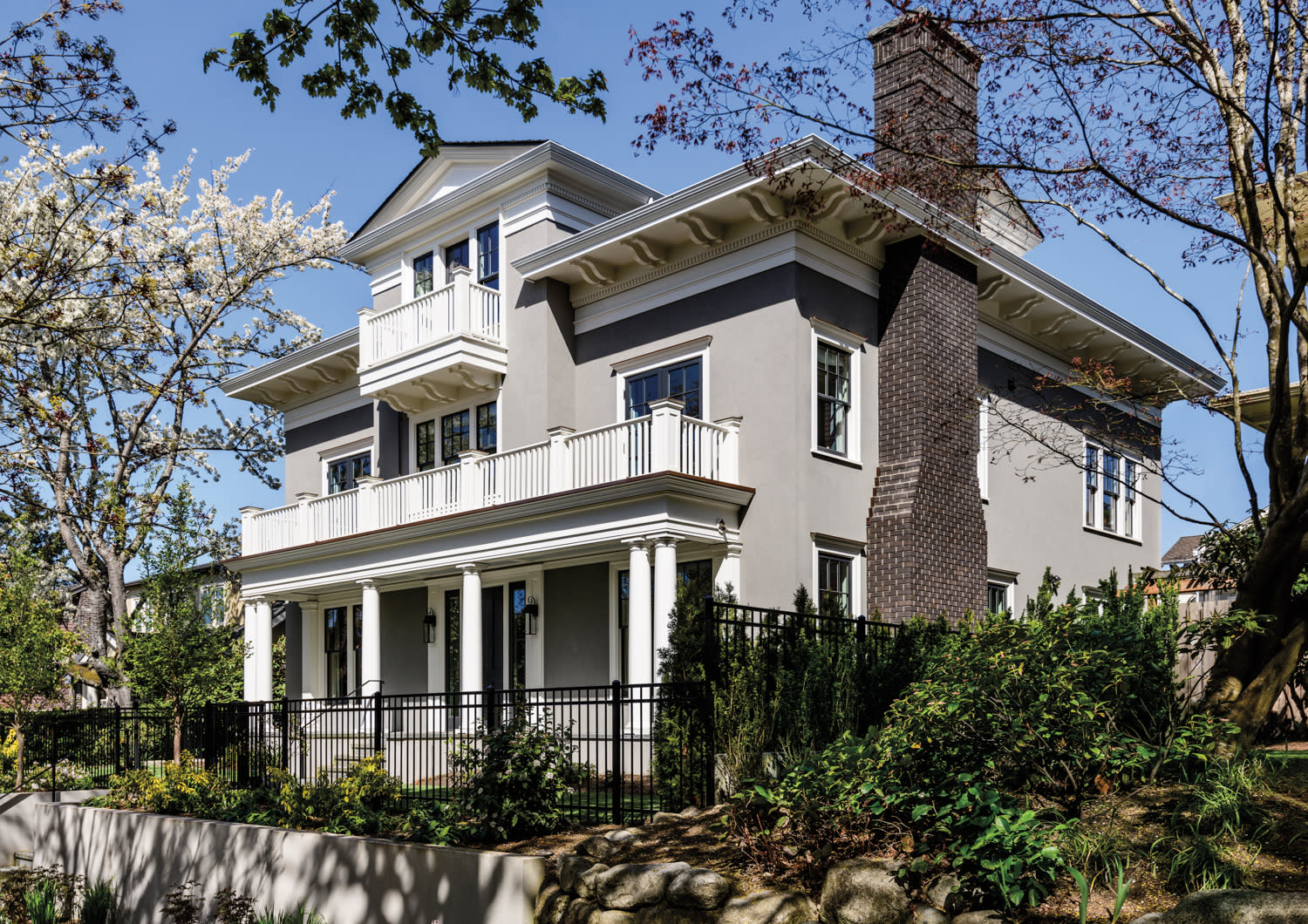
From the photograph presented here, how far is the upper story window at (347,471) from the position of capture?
23875 mm

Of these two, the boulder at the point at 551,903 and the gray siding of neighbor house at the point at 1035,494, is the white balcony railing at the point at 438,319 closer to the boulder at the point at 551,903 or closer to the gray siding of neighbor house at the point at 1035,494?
the gray siding of neighbor house at the point at 1035,494

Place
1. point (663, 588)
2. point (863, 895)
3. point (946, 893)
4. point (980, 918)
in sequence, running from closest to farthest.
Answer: point (980, 918)
point (946, 893)
point (863, 895)
point (663, 588)

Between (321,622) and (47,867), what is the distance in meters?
9.36

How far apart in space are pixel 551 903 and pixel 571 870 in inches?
11.4

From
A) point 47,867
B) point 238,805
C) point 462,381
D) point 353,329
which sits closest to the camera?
point 238,805

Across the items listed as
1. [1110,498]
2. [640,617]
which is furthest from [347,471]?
[1110,498]

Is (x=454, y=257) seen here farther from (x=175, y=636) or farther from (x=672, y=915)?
(x=672, y=915)

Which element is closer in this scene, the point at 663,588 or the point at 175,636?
the point at 663,588

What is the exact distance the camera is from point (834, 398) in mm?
17078

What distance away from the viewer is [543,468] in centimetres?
1717

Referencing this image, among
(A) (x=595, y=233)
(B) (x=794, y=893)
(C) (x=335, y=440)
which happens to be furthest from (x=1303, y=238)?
(C) (x=335, y=440)

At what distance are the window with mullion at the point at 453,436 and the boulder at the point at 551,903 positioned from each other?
1315cm

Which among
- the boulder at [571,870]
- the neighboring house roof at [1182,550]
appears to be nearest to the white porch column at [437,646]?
the boulder at [571,870]

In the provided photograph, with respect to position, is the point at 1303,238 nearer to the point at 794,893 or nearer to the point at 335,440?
the point at 794,893
